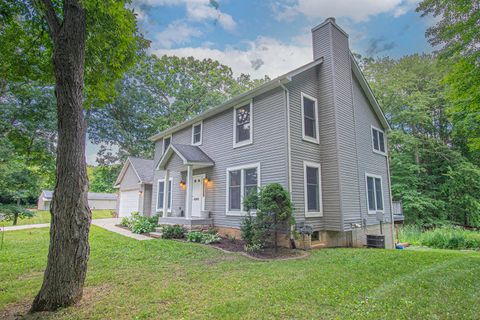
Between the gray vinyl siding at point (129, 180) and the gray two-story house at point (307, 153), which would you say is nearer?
the gray two-story house at point (307, 153)

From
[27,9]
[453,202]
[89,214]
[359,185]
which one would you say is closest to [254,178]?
[359,185]

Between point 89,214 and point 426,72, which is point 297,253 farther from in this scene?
point 426,72

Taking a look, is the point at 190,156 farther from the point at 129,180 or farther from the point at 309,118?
the point at 129,180

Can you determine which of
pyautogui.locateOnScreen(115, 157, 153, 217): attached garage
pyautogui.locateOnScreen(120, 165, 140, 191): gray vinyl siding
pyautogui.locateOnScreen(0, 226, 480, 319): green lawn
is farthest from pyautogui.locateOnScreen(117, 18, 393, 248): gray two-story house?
pyautogui.locateOnScreen(120, 165, 140, 191): gray vinyl siding

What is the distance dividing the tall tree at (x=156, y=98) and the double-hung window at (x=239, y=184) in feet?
50.6

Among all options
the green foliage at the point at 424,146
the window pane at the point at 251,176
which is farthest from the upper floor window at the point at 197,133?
the green foliage at the point at 424,146

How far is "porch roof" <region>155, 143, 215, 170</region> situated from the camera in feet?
35.2

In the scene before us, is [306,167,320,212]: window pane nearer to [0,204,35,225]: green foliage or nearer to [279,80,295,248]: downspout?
[279,80,295,248]: downspout

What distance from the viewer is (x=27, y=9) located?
5203 mm

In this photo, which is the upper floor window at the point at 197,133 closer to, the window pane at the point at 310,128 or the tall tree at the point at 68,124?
the window pane at the point at 310,128

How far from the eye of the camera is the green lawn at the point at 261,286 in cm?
328

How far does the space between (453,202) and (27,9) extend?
81.2 feet

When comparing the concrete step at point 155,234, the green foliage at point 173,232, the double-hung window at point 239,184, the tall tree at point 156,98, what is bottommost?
the concrete step at point 155,234

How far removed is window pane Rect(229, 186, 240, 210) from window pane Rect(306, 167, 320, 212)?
2.64 metres
